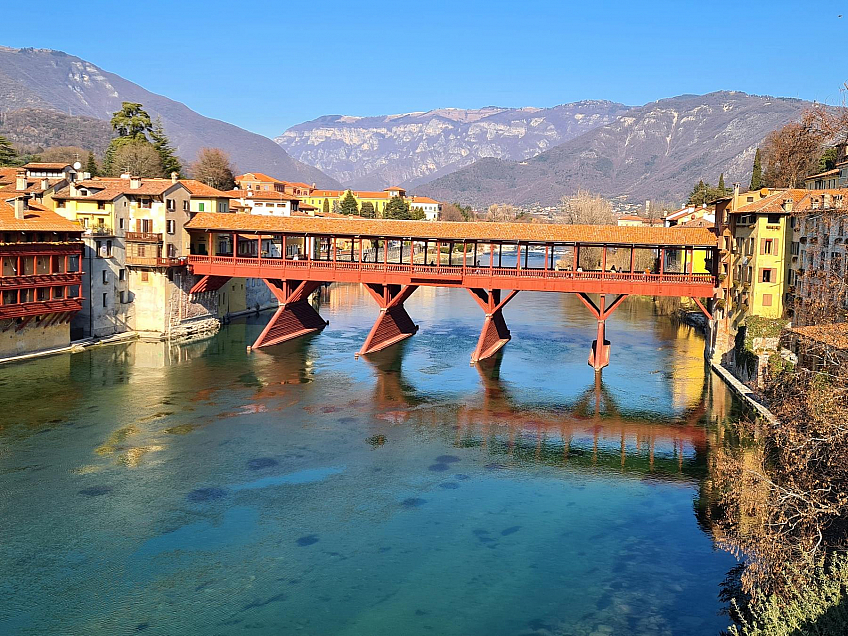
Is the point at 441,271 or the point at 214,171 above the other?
the point at 214,171

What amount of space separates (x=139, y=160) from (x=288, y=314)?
136ft

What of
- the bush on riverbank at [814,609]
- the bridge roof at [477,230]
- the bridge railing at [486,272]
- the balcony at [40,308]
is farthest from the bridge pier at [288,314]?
the bush on riverbank at [814,609]

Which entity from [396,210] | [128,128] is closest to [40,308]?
[128,128]

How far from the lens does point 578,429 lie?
38094 mm

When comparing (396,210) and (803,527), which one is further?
(396,210)

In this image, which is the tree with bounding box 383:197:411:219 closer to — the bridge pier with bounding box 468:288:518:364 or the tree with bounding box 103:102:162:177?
the tree with bounding box 103:102:162:177

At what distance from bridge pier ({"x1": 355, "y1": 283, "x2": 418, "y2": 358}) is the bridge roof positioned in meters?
3.92

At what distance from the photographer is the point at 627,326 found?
233ft

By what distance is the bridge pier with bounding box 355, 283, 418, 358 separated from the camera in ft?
180

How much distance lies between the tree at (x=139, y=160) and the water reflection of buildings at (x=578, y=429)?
54476 millimetres

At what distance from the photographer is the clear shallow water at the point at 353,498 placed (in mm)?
21594

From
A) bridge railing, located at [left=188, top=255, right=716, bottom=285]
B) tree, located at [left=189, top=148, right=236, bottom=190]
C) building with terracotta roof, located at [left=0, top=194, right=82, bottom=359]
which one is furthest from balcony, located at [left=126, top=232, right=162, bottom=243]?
tree, located at [left=189, top=148, right=236, bottom=190]

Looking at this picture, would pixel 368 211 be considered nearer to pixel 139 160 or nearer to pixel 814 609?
pixel 139 160

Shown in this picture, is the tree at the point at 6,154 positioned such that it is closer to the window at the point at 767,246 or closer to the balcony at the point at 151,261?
the balcony at the point at 151,261
